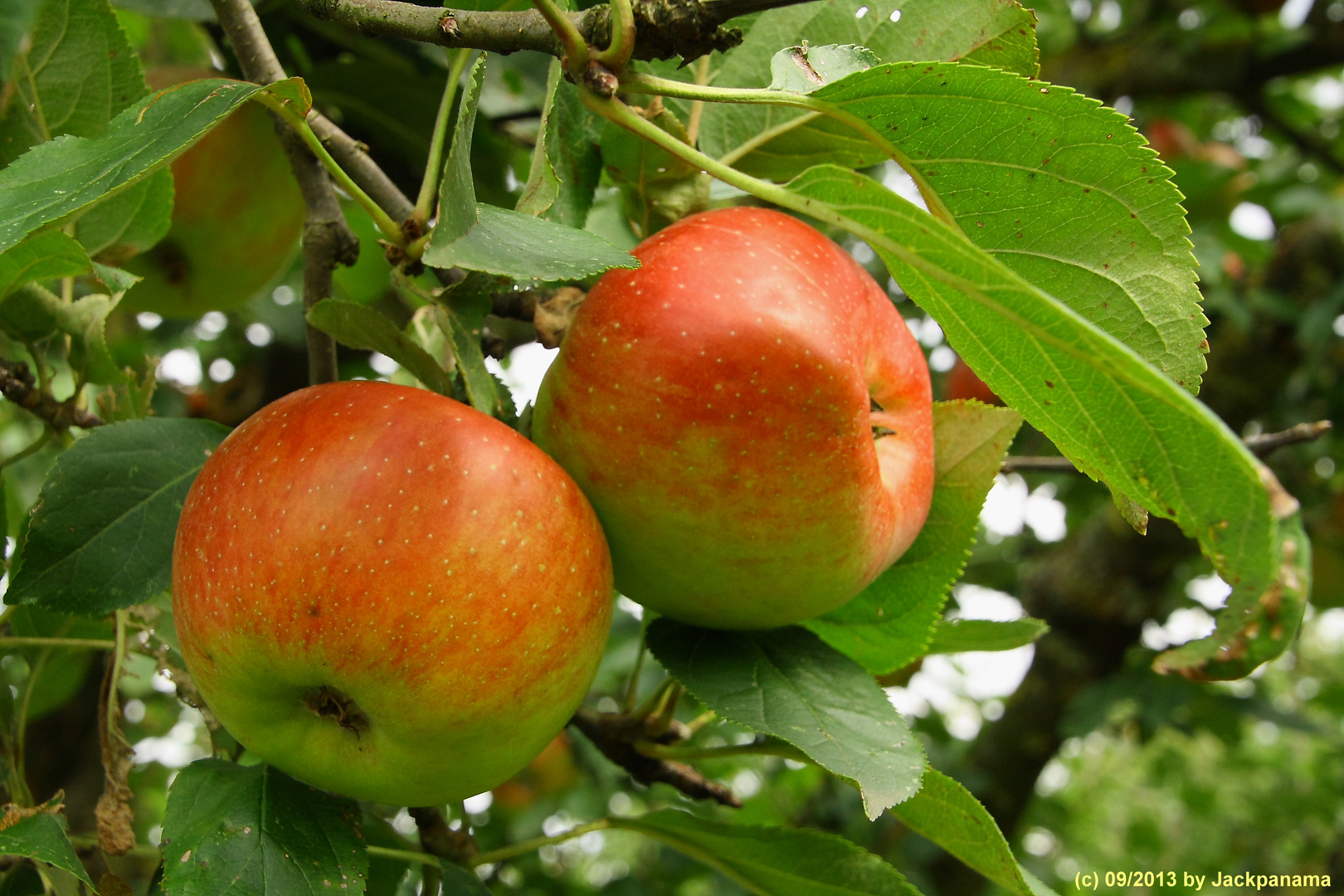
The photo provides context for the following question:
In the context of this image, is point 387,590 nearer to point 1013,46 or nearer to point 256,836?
point 256,836

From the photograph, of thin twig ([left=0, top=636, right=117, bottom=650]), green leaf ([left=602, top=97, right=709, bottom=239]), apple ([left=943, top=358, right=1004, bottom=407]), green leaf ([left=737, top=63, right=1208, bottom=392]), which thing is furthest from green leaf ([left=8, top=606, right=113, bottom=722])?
apple ([left=943, top=358, right=1004, bottom=407])

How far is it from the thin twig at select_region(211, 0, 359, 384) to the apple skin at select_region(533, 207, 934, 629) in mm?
266

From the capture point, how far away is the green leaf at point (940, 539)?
1.00 m

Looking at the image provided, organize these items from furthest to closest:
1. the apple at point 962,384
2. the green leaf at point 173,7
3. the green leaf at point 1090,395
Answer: the apple at point 962,384
the green leaf at point 173,7
the green leaf at point 1090,395

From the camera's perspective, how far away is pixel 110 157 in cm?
64

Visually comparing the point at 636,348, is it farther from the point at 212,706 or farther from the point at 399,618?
the point at 212,706

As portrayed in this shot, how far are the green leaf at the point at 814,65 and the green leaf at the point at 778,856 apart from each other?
699 millimetres

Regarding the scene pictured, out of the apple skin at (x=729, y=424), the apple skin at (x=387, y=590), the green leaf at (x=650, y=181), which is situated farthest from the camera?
the green leaf at (x=650, y=181)

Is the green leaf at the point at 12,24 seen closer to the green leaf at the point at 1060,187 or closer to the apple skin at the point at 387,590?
the apple skin at the point at 387,590

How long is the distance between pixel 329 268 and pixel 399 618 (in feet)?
1.42

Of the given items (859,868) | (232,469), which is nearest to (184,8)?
(232,469)

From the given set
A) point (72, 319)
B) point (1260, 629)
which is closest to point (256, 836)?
point (72, 319)

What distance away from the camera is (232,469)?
0.74 metres

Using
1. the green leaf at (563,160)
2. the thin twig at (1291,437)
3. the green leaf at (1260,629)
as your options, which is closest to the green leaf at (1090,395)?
the green leaf at (1260,629)
